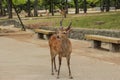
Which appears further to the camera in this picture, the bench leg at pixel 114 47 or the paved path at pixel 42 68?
the bench leg at pixel 114 47

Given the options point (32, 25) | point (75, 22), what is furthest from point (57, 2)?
point (75, 22)

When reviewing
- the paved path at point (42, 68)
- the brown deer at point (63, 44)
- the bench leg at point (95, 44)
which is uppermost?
the brown deer at point (63, 44)

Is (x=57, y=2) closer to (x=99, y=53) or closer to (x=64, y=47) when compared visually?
(x=99, y=53)

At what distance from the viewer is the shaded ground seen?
11320 mm

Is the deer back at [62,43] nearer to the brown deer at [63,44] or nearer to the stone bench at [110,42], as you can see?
the brown deer at [63,44]

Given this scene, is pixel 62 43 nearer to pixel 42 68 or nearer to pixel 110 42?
pixel 42 68

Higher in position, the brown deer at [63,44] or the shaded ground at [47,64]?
the brown deer at [63,44]

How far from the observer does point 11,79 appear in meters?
10.9

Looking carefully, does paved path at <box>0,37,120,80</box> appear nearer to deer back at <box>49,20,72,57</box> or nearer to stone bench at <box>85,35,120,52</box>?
deer back at <box>49,20,72,57</box>

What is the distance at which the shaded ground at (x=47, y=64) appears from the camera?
1132cm

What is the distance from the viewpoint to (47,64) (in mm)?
13695

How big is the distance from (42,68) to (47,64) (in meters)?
0.93

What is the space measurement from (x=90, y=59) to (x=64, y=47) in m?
4.26

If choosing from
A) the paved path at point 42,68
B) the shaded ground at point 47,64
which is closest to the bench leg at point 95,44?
the shaded ground at point 47,64
